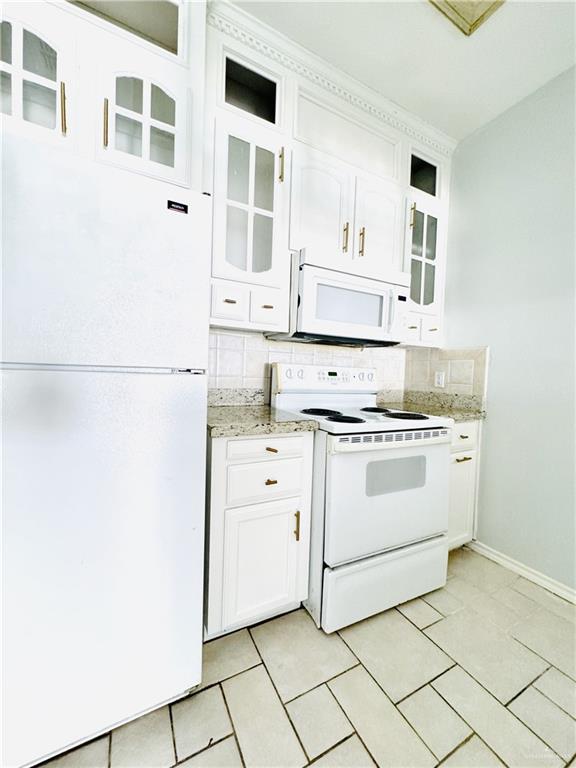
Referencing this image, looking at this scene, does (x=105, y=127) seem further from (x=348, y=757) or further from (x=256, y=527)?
(x=348, y=757)

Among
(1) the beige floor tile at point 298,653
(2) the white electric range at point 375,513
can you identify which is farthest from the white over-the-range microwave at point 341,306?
(1) the beige floor tile at point 298,653

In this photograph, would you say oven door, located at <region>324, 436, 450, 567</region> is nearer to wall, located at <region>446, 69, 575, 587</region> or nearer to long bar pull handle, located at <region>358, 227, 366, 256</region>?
wall, located at <region>446, 69, 575, 587</region>

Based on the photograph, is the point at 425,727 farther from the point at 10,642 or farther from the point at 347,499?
the point at 10,642

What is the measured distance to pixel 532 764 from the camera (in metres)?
0.93

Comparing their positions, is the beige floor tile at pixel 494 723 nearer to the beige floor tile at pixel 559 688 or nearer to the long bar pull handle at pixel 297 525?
the beige floor tile at pixel 559 688

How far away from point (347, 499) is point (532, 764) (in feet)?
2.92

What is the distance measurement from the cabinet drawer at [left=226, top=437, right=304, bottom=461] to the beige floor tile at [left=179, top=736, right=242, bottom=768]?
2.76 ft

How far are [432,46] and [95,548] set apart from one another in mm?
2614

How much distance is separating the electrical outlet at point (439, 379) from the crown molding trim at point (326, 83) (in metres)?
1.54

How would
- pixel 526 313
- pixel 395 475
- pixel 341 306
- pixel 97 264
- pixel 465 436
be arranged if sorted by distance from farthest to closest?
pixel 465 436, pixel 526 313, pixel 341 306, pixel 395 475, pixel 97 264

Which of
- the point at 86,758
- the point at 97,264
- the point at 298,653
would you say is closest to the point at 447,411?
the point at 298,653

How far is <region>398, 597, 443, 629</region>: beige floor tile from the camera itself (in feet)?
4.79

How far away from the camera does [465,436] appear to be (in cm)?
196

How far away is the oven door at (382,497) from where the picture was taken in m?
1.34
